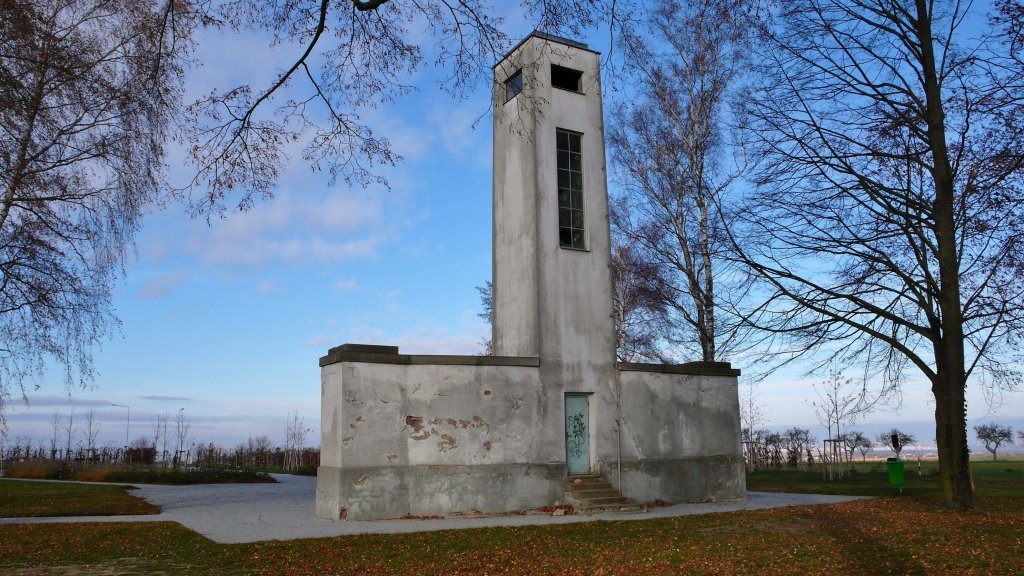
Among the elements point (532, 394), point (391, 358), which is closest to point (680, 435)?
point (532, 394)

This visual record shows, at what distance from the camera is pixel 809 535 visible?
10.5m

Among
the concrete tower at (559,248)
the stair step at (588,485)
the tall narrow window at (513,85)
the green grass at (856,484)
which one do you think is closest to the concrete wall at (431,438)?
the stair step at (588,485)

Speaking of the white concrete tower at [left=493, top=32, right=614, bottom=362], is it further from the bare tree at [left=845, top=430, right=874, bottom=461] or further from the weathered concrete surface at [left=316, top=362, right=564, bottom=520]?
the bare tree at [left=845, top=430, right=874, bottom=461]

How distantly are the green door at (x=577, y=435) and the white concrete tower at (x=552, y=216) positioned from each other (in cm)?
68

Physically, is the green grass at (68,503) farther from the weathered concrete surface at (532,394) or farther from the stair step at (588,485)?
the stair step at (588,485)

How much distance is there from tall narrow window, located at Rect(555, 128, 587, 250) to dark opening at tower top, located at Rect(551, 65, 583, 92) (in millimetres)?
1409

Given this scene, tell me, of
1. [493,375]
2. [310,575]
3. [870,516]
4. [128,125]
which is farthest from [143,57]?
[870,516]

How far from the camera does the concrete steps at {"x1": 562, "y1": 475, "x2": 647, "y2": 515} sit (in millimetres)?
14578

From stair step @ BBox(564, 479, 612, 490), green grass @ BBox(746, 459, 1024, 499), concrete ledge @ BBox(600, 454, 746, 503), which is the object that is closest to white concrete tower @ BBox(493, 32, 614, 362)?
stair step @ BBox(564, 479, 612, 490)

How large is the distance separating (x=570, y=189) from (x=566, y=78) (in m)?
3.02

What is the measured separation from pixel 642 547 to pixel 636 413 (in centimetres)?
671

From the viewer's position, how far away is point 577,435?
617 inches

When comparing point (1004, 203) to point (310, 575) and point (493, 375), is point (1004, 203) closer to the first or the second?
point (493, 375)

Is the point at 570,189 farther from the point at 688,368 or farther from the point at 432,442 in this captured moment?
the point at 432,442
